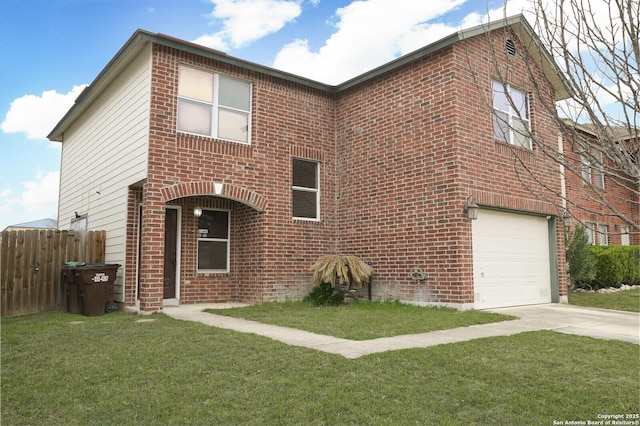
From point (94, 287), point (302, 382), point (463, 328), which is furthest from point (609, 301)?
point (94, 287)

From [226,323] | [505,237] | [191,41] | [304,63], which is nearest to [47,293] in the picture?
[226,323]

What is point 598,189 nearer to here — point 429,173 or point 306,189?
point 429,173

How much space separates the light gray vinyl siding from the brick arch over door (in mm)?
647

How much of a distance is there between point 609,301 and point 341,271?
22.8ft

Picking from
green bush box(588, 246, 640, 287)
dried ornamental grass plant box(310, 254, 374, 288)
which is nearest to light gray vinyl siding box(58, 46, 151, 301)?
dried ornamental grass plant box(310, 254, 374, 288)

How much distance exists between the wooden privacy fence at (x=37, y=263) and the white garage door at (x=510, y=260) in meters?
8.47

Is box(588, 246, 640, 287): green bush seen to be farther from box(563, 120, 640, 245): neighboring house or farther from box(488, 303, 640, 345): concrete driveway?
box(488, 303, 640, 345): concrete driveway

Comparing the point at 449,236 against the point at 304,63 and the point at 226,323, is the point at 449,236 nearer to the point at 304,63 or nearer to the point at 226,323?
the point at 226,323

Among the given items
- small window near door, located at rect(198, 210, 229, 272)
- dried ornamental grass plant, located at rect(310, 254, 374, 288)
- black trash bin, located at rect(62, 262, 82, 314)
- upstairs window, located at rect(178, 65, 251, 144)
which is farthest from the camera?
small window near door, located at rect(198, 210, 229, 272)

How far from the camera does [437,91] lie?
33.8ft

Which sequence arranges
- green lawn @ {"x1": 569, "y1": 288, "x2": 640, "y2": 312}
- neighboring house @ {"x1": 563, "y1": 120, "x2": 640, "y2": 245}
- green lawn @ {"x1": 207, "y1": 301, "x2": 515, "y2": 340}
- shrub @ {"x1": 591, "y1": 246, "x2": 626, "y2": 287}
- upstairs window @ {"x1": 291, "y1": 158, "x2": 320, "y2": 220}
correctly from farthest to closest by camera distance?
shrub @ {"x1": 591, "y1": 246, "x2": 626, "y2": 287}, upstairs window @ {"x1": 291, "y1": 158, "x2": 320, "y2": 220}, green lawn @ {"x1": 569, "y1": 288, "x2": 640, "y2": 312}, green lawn @ {"x1": 207, "y1": 301, "x2": 515, "y2": 340}, neighboring house @ {"x1": 563, "y1": 120, "x2": 640, "y2": 245}

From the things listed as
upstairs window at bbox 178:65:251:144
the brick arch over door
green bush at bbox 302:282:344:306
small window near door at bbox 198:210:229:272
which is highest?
upstairs window at bbox 178:65:251:144

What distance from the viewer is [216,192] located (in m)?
10.3

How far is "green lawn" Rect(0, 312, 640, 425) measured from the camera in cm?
359
